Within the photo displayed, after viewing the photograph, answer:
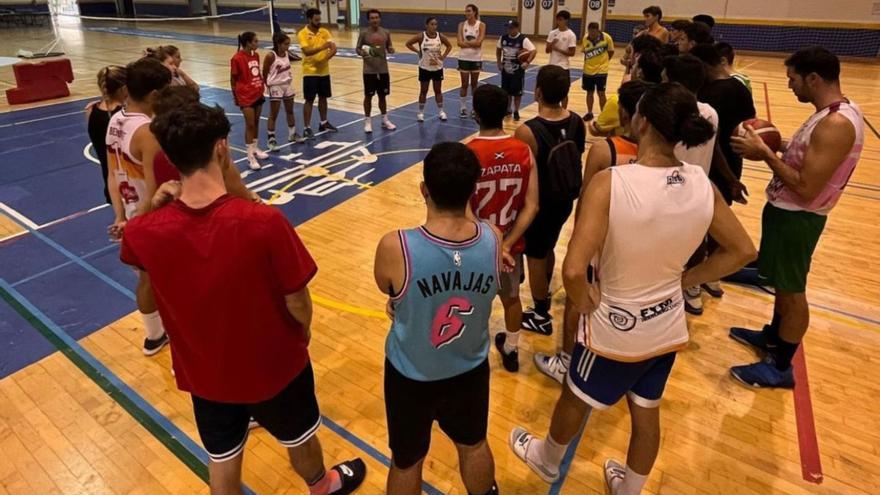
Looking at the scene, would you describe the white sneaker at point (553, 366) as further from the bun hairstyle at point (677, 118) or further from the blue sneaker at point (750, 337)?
the bun hairstyle at point (677, 118)

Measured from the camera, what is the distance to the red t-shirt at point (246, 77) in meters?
7.88

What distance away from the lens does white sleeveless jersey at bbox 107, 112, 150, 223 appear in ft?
11.7

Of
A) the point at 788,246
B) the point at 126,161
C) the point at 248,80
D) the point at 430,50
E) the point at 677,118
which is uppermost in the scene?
the point at 430,50

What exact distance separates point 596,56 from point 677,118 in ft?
30.1

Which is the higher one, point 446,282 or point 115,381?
point 446,282

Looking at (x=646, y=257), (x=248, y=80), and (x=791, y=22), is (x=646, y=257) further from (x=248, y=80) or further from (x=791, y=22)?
(x=791, y=22)

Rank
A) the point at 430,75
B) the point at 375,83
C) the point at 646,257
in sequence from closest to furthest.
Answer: the point at 646,257
the point at 375,83
the point at 430,75

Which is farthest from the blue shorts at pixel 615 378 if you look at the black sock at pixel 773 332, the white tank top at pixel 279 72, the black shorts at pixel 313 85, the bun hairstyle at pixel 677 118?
the black shorts at pixel 313 85

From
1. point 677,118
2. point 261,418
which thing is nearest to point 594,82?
point 677,118

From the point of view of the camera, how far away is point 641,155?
2254 mm

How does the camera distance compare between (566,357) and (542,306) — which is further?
(542,306)

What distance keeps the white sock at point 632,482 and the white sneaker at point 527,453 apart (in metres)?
0.44

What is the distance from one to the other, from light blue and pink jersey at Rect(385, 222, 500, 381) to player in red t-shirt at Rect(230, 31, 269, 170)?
6.80 metres

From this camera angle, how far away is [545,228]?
3.94 meters
